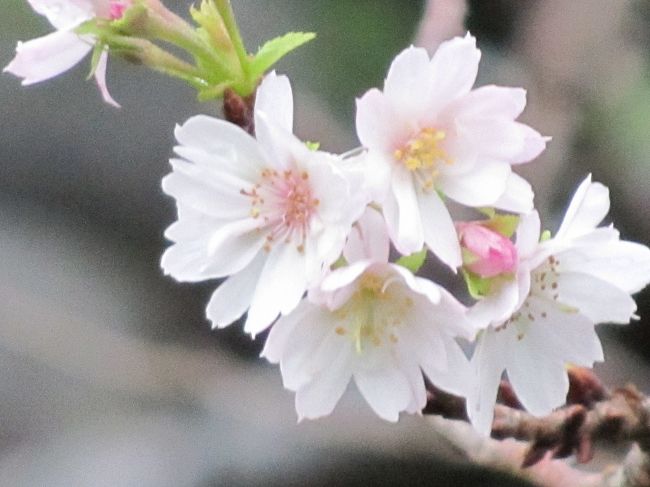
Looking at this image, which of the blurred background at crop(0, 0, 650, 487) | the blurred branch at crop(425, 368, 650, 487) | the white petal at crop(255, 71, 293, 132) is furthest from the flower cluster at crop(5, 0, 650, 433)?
the blurred background at crop(0, 0, 650, 487)

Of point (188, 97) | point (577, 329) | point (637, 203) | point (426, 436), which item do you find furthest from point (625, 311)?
point (188, 97)

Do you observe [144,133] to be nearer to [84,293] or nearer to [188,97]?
[188,97]

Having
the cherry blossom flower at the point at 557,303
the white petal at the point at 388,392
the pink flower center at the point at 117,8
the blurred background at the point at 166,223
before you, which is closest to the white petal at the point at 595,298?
the cherry blossom flower at the point at 557,303

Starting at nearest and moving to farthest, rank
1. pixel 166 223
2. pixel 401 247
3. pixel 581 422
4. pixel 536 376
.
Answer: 1. pixel 401 247
2. pixel 536 376
3. pixel 581 422
4. pixel 166 223

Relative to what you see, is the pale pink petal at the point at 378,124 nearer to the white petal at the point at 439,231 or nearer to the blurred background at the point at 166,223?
the white petal at the point at 439,231

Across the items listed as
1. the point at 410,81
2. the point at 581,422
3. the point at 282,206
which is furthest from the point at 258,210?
the point at 581,422

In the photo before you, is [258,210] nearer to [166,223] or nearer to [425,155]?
[425,155]

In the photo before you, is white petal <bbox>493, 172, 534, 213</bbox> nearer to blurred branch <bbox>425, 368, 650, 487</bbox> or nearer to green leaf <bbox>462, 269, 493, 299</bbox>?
green leaf <bbox>462, 269, 493, 299</bbox>
